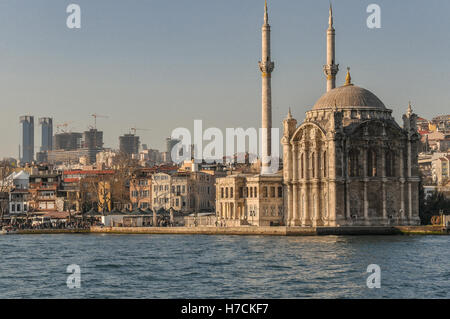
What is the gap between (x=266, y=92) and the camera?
86.9 metres

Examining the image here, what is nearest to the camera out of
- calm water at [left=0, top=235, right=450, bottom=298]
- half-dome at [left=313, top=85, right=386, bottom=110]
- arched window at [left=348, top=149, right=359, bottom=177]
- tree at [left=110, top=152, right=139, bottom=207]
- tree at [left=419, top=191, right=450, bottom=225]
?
calm water at [left=0, top=235, right=450, bottom=298]

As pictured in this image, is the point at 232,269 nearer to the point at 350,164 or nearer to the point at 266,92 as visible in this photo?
the point at 350,164

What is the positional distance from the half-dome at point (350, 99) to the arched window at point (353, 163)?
178 inches

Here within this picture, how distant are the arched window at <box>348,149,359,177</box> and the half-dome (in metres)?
4.53

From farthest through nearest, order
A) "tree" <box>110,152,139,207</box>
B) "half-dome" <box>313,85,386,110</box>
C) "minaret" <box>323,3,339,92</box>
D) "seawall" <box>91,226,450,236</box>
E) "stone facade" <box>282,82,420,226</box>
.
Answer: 1. "tree" <box>110,152,139,207</box>
2. "minaret" <box>323,3,339,92</box>
3. "half-dome" <box>313,85,386,110</box>
4. "stone facade" <box>282,82,420,226</box>
5. "seawall" <box>91,226,450,236</box>

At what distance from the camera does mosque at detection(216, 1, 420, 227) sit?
76.9 meters

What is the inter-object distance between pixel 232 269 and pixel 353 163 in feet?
122

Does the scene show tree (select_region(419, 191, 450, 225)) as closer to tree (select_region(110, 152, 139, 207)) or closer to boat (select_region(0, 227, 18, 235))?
tree (select_region(110, 152, 139, 207))

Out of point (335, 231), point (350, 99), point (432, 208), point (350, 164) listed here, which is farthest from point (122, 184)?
point (335, 231)

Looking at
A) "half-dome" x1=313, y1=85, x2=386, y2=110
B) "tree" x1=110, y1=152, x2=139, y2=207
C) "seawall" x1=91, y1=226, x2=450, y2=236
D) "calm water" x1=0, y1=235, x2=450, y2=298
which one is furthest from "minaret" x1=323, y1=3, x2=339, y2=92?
"tree" x1=110, y1=152, x2=139, y2=207

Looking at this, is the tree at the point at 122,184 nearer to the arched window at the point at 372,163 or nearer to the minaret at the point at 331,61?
the minaret at the point at 331,61

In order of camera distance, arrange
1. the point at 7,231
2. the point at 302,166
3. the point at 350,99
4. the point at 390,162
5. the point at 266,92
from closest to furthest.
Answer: the point at 390,162, the point at 350,99, the point at 302,166, the point at 266,92, the point at 7,231

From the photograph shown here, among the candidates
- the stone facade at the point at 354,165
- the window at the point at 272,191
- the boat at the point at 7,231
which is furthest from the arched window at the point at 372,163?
the boat at the point at 7,231

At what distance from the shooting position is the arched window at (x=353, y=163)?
7769cm
